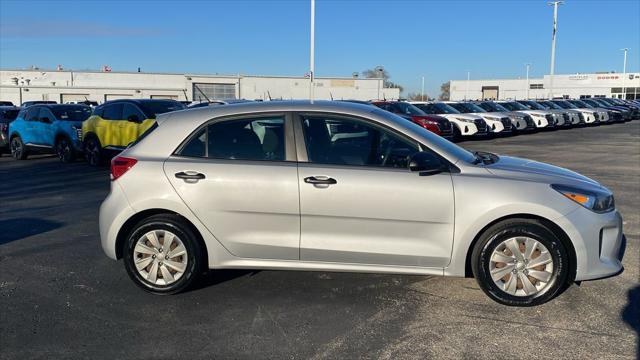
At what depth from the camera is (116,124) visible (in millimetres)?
13164

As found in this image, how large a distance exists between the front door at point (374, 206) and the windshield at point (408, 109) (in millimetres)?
17329

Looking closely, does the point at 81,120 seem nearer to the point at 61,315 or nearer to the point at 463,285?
the point at 61,315

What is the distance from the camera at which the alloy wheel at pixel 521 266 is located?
4492 millimetres

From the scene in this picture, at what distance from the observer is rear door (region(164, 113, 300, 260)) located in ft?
15.4

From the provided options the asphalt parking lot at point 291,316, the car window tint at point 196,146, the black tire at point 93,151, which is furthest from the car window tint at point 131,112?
the car window tint at point 196,146

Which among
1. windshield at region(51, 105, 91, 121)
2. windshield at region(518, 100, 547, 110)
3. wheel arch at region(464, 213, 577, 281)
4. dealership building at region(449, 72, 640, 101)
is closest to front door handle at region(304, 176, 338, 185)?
wheel arch at region(464, 213, 577, 281)

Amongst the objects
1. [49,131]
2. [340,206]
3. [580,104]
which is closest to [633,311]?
[340,206]

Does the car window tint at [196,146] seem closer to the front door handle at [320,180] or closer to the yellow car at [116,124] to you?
the front door handle at [320,180]

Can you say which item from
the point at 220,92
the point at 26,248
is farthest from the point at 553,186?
the point at 220,92

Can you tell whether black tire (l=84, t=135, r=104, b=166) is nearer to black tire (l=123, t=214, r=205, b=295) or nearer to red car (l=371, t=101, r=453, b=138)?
black tire (l=123, t=214, r=205, b=295)

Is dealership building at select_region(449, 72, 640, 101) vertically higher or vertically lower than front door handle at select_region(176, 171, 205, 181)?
higher

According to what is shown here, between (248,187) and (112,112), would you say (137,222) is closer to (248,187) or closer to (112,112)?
(248,187)

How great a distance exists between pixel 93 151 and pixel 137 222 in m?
9.84

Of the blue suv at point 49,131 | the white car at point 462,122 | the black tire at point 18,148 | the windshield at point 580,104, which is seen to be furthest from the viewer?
the windshield at point 580,104
